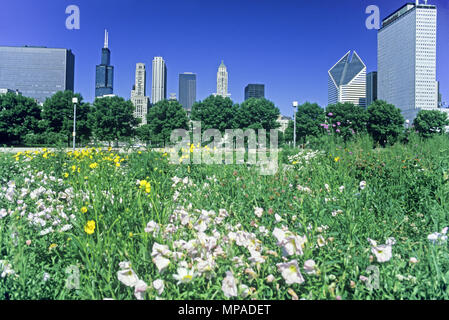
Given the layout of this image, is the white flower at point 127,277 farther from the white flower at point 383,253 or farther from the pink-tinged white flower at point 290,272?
the white flower at point 383,253

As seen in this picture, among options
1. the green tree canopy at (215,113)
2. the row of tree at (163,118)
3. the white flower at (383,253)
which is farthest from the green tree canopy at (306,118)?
the white flower at (383,253)

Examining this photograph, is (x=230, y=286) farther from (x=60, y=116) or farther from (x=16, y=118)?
(x=16, y=118)

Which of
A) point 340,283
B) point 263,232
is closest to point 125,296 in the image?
point 263,232

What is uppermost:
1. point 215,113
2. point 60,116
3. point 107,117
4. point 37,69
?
point 215,113

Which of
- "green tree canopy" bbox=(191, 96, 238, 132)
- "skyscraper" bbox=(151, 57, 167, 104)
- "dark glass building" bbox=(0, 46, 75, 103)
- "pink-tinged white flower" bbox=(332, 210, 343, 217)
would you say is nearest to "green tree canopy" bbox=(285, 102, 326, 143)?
"green tree canopy" bbox=(191, 96, 238, 132)

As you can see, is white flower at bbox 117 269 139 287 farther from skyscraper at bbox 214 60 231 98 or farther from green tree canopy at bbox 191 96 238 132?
skyscraper at bbox 214 60 231 98

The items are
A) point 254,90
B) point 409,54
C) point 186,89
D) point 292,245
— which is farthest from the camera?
point 186,89

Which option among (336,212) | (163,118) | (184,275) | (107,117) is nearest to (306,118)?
(163,118)
